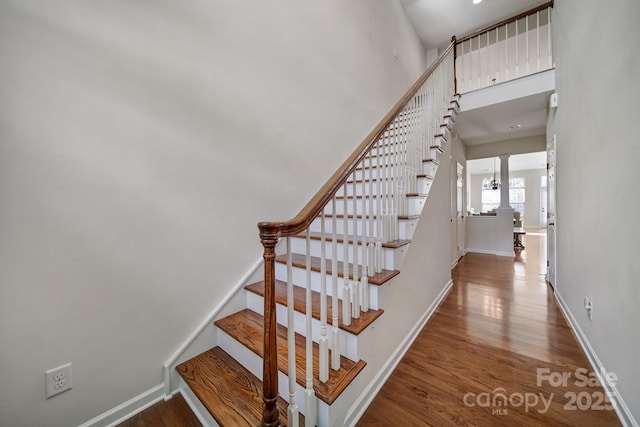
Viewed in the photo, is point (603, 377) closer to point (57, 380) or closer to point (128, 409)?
point (128, 409)

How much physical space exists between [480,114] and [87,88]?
4572mm

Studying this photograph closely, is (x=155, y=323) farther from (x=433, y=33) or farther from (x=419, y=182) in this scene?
(x=433, y=33)

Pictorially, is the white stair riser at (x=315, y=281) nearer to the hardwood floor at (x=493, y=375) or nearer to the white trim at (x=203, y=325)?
the white trim at (x=203, y=325)

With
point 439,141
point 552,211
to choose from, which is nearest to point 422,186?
point 439,141

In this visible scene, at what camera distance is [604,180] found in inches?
61.3

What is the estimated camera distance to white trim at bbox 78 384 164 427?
125 cm

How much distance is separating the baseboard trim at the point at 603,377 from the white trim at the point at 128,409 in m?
2.45

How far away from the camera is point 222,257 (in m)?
1.74

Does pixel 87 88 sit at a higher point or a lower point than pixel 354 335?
higher

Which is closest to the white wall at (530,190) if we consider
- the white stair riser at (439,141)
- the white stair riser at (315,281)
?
the white stair riser at (439,141)

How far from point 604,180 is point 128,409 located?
313 centimetres

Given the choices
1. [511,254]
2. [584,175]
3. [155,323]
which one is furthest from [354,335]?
[511,254]

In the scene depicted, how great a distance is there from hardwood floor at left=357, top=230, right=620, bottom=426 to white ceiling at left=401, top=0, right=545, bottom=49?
4583mm

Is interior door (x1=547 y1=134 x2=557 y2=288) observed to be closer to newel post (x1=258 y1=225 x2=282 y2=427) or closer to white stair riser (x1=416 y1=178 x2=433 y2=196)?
white stair riser (x1=416 y1=178 x2=433 y2=196)
